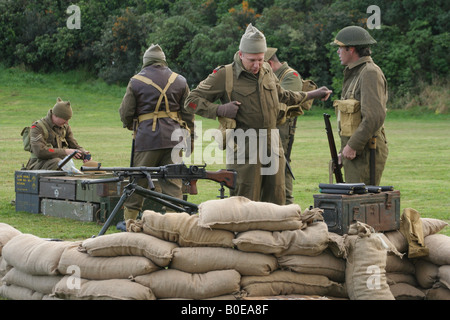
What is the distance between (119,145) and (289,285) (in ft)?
61.0

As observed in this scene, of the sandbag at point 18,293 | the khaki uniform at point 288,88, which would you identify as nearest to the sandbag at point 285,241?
the sandbag at point 18,293

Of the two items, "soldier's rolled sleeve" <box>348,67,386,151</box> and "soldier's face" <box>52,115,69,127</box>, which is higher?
"soldier's rolled sleeve" <box>348,67,386,151</box>

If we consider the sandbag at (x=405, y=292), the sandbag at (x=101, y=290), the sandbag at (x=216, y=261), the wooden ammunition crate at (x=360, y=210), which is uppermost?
the wooden ammunition crate at (x=360, y=210)

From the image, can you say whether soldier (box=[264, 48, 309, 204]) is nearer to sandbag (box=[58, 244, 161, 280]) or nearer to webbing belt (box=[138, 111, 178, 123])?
webbing belt (box=[138, 111, 178, 123])

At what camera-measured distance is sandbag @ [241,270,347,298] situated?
646 centimetres

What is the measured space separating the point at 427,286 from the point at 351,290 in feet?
2.84

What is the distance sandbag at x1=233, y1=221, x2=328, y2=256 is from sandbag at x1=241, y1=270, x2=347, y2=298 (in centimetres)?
18

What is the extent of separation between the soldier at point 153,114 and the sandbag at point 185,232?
3368 mm

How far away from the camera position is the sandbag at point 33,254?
6.62 m

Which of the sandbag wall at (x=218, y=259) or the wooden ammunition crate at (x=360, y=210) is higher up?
the wooden ammunition crate at (x=360, y=210)

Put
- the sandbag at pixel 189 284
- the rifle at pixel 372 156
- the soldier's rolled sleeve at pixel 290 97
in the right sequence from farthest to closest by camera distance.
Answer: the soldier's rolled sleeve at pixel 290 97, the rifle at pixel 372 156, the sandbag at pixel 189 284

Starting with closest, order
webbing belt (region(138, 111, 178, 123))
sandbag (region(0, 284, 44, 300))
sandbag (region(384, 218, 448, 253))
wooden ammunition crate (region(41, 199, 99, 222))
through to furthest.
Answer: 1. sandbag (region(0, 284, 44, 300))
2. sandbag (region(384, 218, 448, 253))
3. webbing belt (region(138, 111, 178, 123))
4. wooden ammunition crate (region(41, 199, 99, 222))

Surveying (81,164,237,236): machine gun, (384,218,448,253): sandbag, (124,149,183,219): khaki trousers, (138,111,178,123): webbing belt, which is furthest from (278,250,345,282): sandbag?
(138,111,178,123): webbing belt

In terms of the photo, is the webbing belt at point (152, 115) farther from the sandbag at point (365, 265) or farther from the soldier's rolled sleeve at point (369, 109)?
the sandbag at point (365, 265)
